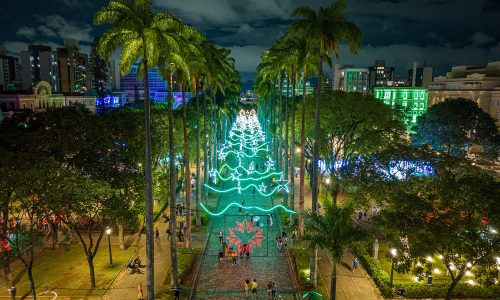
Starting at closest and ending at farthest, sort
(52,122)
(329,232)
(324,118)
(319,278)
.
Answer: (329,232)
(52,122)
(319,278)
(324,118)

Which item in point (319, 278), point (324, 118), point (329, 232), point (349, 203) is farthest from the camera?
point (324, 118)

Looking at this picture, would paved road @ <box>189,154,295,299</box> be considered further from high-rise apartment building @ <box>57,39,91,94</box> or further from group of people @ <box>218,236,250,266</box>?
high-rise apartment building @ <box>57,39,91,94</box>

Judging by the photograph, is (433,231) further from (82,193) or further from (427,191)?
(82,193)

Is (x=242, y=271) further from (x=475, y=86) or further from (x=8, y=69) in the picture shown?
(x=8, y=69)

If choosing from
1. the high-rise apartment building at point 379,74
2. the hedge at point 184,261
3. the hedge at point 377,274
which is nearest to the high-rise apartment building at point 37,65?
the hedge at point 184,261

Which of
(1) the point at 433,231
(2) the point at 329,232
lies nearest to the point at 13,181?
(2) the point at 329,232

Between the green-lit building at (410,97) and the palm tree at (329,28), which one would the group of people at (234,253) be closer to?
the palm tree at (329,28)
